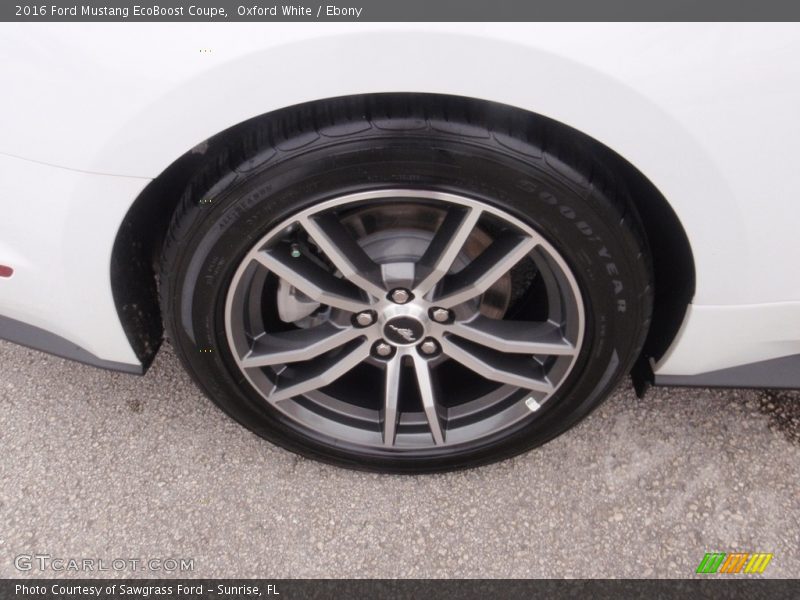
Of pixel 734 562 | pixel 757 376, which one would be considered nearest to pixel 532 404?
pixel 757 376

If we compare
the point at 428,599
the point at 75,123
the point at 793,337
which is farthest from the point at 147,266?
the point at 793,337

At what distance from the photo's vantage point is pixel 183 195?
1.43m

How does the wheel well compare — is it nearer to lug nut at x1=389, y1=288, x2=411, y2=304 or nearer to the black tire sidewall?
the black tire sidewall

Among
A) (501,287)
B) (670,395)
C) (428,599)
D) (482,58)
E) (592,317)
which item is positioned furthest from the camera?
(670,395)

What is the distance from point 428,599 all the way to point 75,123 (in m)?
1.26

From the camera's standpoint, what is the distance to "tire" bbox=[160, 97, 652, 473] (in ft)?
4.30

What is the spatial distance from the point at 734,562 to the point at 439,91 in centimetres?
133

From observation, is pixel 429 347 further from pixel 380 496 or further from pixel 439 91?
pixel 439 91

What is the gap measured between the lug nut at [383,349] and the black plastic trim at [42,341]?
0.63 metres

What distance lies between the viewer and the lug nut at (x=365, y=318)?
5.18 feet

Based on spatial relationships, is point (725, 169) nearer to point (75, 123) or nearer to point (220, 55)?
point (220, 55)

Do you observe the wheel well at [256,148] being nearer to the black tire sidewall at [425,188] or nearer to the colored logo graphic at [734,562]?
the black tire sidewall at [425,188]
